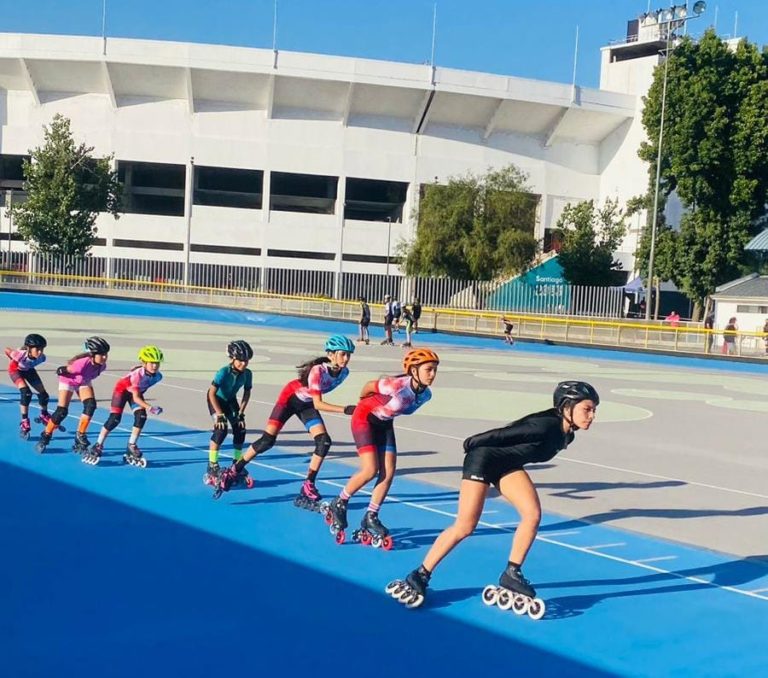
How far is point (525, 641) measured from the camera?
602 cm

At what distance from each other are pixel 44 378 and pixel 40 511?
37.2ft

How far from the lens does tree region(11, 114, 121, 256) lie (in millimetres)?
57594

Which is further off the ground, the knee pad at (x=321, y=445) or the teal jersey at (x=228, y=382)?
the teal jersey at (x=228, y=382)

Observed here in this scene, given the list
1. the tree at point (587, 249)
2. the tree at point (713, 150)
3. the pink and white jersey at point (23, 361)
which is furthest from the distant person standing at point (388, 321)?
the tree at point (587, 249)

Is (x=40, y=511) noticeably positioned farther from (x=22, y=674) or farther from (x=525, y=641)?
(x=525, y=641)

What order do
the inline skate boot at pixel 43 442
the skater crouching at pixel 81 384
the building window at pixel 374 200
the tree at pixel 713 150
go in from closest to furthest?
the skater crouching at pixel 81 384
the inline skate boot at pixel 43 442
the tree at pixel 713 150
the building window at pixel 374 200

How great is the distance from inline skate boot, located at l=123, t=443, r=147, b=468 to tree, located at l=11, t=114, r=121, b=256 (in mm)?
49073

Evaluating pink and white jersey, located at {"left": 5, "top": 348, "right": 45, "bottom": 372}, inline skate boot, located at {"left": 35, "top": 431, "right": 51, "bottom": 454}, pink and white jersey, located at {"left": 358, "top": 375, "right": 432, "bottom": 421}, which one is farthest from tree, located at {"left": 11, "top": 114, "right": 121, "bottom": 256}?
pink and white jersey, located at {"left": 358, "top": 375, "right": 432, "bottom": 421}

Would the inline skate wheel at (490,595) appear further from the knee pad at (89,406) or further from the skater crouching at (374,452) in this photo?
the knee pad at (89,406)

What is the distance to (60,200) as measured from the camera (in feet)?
189

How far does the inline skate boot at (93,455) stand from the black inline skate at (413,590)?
5.59 meters

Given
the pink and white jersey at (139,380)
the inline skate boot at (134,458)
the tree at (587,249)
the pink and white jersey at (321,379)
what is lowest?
the inline skate boot at (134,458)

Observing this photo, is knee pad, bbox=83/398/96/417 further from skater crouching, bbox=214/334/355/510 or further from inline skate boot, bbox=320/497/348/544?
inline skate boot, bbox=320/497/348/544

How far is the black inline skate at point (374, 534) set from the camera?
7.98 metres
